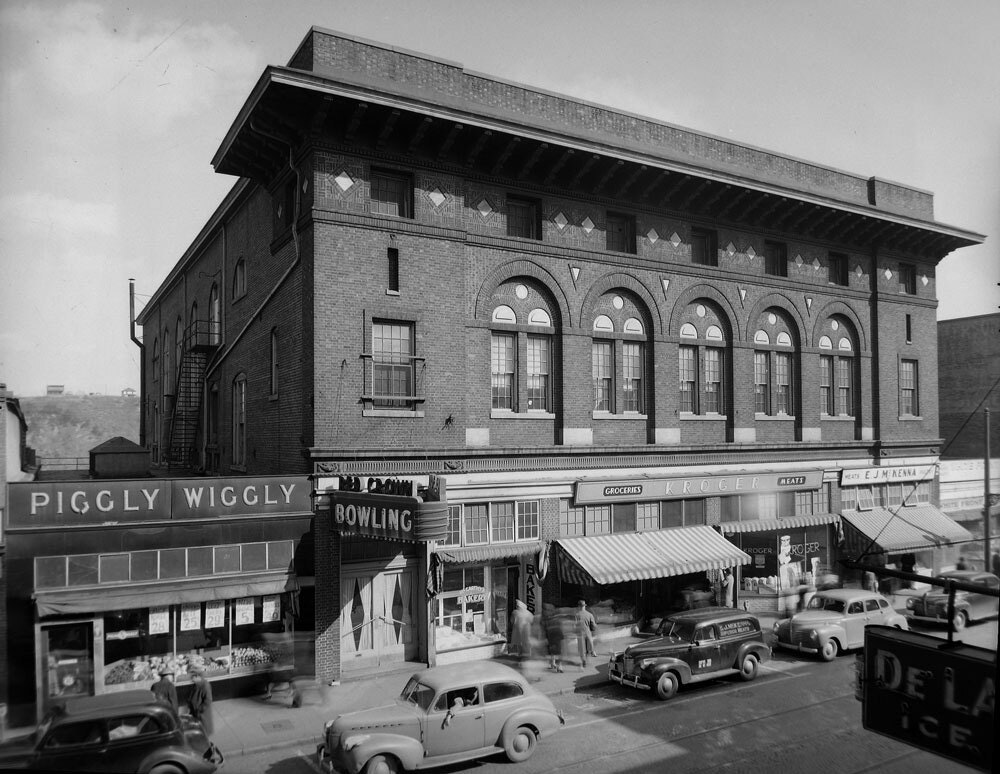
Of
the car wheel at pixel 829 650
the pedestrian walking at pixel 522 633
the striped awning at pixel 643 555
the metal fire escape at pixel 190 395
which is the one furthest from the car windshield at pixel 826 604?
the metal fire escape at pixel 190 395

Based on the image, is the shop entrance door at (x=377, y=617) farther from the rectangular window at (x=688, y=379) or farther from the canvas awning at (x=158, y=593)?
the rectangular window at (x=688, y=379)

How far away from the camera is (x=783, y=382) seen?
89.4 ft

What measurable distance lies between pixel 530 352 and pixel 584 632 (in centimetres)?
775

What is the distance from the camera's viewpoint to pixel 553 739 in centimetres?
1440

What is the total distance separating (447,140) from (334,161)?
9.63 ft

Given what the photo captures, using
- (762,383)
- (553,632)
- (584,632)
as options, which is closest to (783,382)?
(762,383)

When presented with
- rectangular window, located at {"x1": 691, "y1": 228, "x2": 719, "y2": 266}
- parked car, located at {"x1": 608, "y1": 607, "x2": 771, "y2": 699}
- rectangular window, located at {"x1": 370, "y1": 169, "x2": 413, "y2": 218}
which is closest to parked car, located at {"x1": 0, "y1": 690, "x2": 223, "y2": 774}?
parked car, located at {"x1": 608, "y1": 607, "x2": 771, "y2": 699}

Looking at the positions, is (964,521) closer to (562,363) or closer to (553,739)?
(562,363)

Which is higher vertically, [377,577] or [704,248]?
[704,248]

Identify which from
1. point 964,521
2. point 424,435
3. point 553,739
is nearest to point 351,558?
point 424,435

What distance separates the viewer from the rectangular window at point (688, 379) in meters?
24.8

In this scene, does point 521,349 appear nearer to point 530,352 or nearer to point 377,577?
point 530,352

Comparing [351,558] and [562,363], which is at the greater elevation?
[562,363]

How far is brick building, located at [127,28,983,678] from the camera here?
61.2 feet
